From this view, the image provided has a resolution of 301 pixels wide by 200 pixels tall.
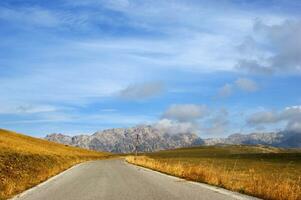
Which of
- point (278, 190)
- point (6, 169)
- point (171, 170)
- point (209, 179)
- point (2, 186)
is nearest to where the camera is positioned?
point (278, 190)

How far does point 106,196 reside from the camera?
1508 cm

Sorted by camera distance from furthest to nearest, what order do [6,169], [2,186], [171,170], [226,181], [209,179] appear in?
1. [171,170]
2. [6,169]
3. [209,179]
4. [226,181]
5. [2,186]

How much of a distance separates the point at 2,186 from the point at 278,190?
33.9 ft

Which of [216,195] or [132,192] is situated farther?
[132,192]

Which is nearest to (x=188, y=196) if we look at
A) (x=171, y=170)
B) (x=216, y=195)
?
(x=216, y=195)

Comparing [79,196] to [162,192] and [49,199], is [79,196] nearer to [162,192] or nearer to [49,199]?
[49,199]

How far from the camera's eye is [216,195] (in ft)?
49.2

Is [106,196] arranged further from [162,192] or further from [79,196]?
[162,192]

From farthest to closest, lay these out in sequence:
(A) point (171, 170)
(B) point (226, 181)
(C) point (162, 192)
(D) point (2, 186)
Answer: (A) point (171, 170) → (B) point (226, 181) → (D) point (2, 186) → (C) point (162, 192)

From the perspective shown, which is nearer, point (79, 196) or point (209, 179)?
point (79, 196)

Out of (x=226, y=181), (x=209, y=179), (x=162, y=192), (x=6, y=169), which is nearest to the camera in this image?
(x=162, y=192)

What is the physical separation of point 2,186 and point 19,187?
33.7 inches

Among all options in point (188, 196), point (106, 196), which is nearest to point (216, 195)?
point (188, 196)

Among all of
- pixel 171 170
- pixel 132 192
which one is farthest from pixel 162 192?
pixel 171 170
